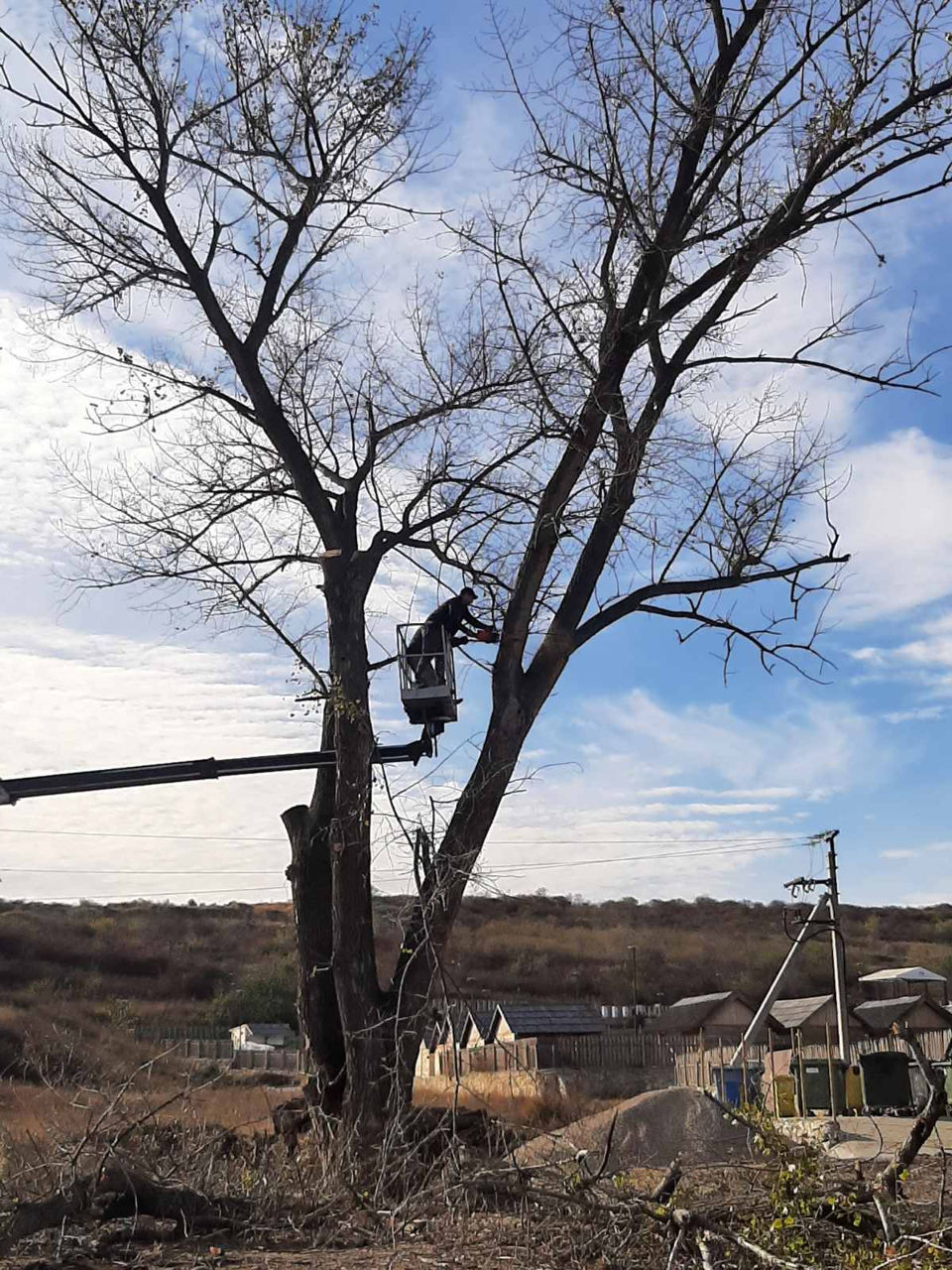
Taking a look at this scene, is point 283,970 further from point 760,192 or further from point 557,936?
point 760,192

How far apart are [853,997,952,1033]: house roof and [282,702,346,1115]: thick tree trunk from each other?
29.3m

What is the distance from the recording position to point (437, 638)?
11.2 m

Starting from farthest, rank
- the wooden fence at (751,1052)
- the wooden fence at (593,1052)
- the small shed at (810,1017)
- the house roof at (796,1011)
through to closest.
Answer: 1. the small shed at (810,1017)
2. the house roof at (796,1011)
3. the wooden fence at (593,1052)
4. the wooden fence at (751,1052)

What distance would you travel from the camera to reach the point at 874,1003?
38.8 meters

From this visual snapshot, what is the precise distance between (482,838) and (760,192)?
5840 millimetres

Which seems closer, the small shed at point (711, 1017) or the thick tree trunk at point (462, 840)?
the thick tree trunk at point (462, 840)

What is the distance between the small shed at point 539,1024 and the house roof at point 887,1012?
751 cm

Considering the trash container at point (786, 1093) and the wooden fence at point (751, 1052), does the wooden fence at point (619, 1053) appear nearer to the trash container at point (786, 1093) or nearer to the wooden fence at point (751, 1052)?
the wooden fence at point (751, 1052)

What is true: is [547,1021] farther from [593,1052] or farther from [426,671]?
[426,671]

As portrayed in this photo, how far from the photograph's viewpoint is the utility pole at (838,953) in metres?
25.3

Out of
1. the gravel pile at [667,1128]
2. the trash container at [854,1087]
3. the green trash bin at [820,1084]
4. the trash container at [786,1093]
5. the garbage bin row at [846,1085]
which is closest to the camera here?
the gravel pile at [667,1128]

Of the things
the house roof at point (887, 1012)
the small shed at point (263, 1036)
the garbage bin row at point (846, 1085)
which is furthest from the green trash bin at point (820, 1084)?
the small shed at point (263, 1036)

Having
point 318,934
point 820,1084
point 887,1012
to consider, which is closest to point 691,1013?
point 887,1012

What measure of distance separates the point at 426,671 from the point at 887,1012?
30.8 m
